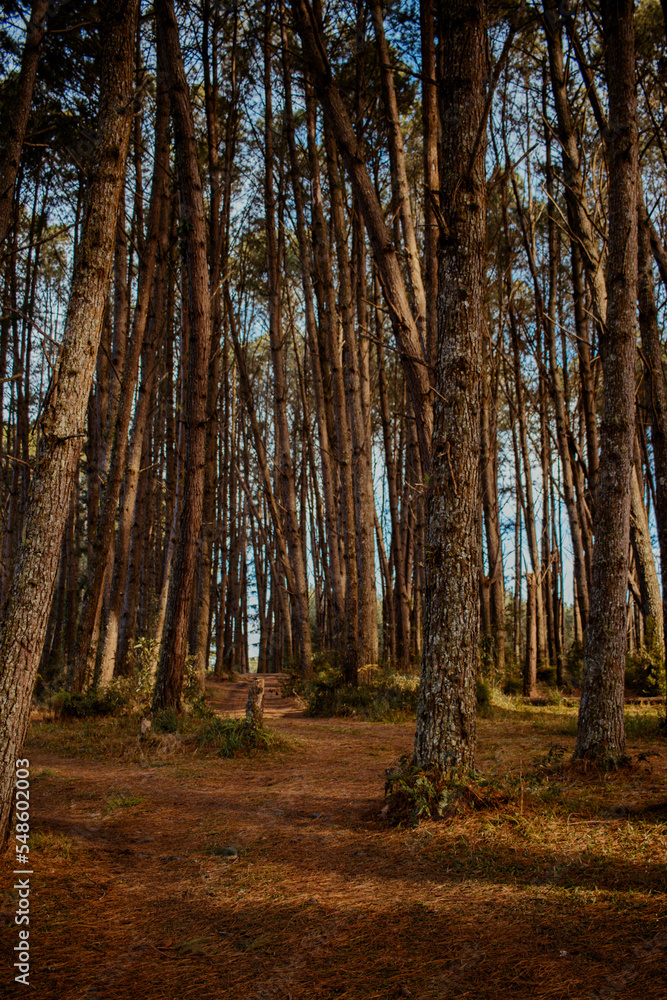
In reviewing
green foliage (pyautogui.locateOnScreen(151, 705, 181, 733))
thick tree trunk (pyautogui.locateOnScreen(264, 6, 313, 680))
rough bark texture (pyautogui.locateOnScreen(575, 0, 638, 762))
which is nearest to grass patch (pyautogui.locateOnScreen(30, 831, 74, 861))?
green foliage (pyautogui.locateOnScreen(151, 705, 181, 733))

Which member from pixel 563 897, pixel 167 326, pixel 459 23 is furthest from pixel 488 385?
pixel 563 897

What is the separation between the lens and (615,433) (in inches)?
193

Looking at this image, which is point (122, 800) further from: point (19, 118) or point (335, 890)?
point (19, 118)

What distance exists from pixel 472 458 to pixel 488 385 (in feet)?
25.2

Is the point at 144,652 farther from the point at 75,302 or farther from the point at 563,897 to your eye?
the point at 563,897

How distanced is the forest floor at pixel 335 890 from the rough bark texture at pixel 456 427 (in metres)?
0.61

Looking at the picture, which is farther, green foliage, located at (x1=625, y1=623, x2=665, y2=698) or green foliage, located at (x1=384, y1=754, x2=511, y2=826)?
green foliage, located at (x1=625, y1=623, x2=665, y2=698)

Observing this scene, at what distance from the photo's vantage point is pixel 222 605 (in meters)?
18.3

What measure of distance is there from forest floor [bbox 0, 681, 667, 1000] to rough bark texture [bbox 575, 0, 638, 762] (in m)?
0.47

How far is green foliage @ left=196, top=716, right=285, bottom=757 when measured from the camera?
5.75 meters

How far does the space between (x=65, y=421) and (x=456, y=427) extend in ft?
7.96

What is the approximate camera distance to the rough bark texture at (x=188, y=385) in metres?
6.94

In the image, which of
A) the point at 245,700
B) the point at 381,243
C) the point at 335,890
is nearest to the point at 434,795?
the point at 335,890

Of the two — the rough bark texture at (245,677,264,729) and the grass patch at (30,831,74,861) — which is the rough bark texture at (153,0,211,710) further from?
the grass patch at (30,831,74,861)
